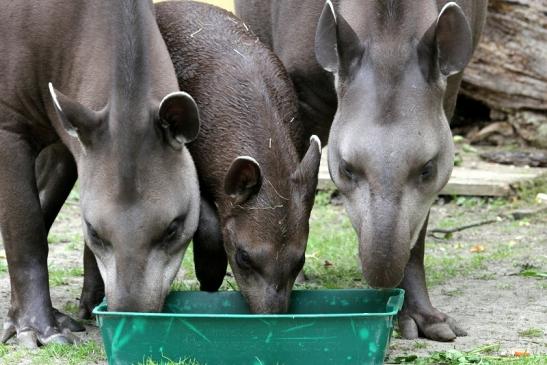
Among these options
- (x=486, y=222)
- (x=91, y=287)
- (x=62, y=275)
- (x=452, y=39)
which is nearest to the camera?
(x=452, y=39)

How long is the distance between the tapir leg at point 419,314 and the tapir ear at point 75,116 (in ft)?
7.44

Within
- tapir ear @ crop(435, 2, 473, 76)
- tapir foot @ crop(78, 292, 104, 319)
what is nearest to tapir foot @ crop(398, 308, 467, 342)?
tapir ear @ crop(435, 2, 473, 76)

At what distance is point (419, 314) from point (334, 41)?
1.75 metres

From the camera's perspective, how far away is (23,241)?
6.79 m

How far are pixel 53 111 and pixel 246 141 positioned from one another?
1115 mm

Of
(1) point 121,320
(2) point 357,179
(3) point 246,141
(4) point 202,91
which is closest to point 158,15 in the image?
(4) point 202,91

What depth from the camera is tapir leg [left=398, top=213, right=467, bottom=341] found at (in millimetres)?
6973

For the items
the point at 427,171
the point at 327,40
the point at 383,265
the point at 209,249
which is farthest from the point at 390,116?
the point at 209,249

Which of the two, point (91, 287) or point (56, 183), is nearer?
point (91, 287)

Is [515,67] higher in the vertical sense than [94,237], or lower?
lower

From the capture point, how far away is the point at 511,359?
6.24m

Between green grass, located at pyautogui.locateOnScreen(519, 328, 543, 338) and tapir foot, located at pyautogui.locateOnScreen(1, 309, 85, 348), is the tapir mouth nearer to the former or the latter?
green grass, located at pyautogui.locateOnScreen(519, 328, 543, 338)

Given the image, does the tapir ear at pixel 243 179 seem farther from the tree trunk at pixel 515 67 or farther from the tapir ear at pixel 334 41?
the tree trunk at pixel 515 67

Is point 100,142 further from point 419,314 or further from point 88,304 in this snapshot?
point 419,314
